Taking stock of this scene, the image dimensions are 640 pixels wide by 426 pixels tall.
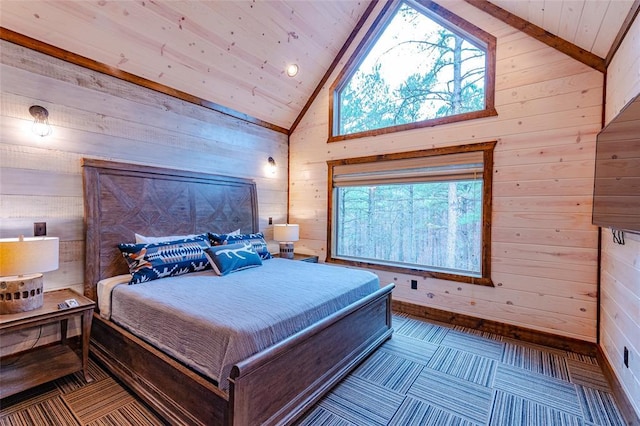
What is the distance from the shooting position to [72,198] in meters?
2.70

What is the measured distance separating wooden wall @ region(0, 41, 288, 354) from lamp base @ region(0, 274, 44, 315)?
1.84 feet

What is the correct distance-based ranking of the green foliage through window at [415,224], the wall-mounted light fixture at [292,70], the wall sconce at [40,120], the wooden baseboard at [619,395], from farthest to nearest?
1. the wall-mounted light fixture at [292,70]
2. the green foliage through window at [415,224]
3. the wall sconce at [40,120]
4. the wooden baseboard at [619,395]

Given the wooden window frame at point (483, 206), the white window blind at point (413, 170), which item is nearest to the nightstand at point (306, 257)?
the wooden window frame at point (483, 206)

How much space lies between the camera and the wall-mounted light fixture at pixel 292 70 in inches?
154

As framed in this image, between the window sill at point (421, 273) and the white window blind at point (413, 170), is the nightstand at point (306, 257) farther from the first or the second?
the white window blind at point (413, 170)

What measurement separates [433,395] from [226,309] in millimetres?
1564

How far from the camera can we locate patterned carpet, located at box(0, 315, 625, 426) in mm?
1895

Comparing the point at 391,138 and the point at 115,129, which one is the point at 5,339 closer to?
the point at 115,129

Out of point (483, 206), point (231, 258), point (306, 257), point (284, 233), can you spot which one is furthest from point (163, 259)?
point (483, 206)

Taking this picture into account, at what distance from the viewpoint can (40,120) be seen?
251 centimetres

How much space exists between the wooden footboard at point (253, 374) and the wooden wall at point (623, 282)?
168 cm

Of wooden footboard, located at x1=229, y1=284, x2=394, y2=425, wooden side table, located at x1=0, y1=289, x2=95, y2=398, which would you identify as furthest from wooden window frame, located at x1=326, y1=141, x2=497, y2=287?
wooden side table, located at x1=0, y1=289, x2=95, y2=398

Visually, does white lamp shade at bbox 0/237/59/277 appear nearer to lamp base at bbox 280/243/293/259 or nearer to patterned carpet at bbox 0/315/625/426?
patterned carpet at bbox 0/315/625/426

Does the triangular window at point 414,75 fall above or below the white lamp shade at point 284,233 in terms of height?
above
